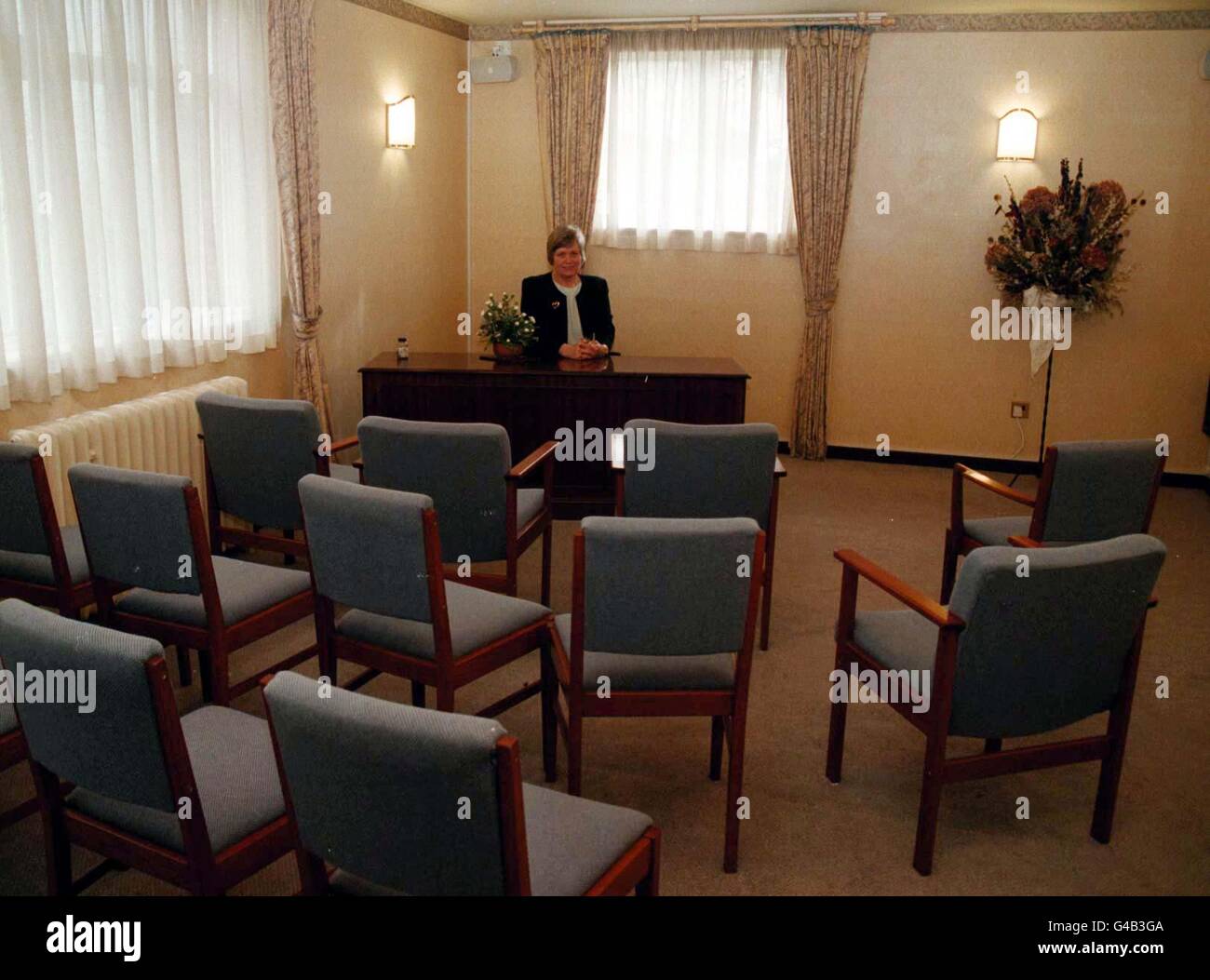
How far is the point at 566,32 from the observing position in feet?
22.6

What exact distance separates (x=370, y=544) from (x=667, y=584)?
0.76 m

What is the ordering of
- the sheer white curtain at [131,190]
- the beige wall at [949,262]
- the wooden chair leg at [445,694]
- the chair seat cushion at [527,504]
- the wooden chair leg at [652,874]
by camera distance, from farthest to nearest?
the beige wall at [949,262]
the chair seat cushion at [527,504]
the sheer white curtain at [131,190]
the wooden chair leg at [445,694]
the wooden chair leg at [652,874]

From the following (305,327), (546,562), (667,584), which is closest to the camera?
(667,584)

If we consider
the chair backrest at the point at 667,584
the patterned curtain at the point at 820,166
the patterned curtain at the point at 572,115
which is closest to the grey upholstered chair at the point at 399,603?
the chair backrest at the point at 667,584

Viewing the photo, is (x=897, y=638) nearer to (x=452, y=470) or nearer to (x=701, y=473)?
(x=701, y=473)

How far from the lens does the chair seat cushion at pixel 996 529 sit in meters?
3.94

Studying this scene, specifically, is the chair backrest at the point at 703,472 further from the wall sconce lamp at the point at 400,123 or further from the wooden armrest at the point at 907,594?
the wall sconce lamp at the point at 400,123

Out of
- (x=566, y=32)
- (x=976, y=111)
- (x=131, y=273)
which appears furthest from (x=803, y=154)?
(x=131, y=273)

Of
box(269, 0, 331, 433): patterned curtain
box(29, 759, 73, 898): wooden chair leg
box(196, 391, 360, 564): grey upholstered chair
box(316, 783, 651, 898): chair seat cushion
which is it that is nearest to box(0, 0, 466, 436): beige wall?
box(269, 0, 331, 433): patterned curtain

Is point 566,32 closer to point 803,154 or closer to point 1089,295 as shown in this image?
point 803,154

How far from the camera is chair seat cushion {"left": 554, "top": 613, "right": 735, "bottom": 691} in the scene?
8.51ft

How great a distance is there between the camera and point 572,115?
698cm

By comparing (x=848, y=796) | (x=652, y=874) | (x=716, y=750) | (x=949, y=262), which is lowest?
(x=848, y=796)

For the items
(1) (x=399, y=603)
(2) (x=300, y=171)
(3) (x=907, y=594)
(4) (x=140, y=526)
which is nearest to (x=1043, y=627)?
(3) (x=907, y=594)
